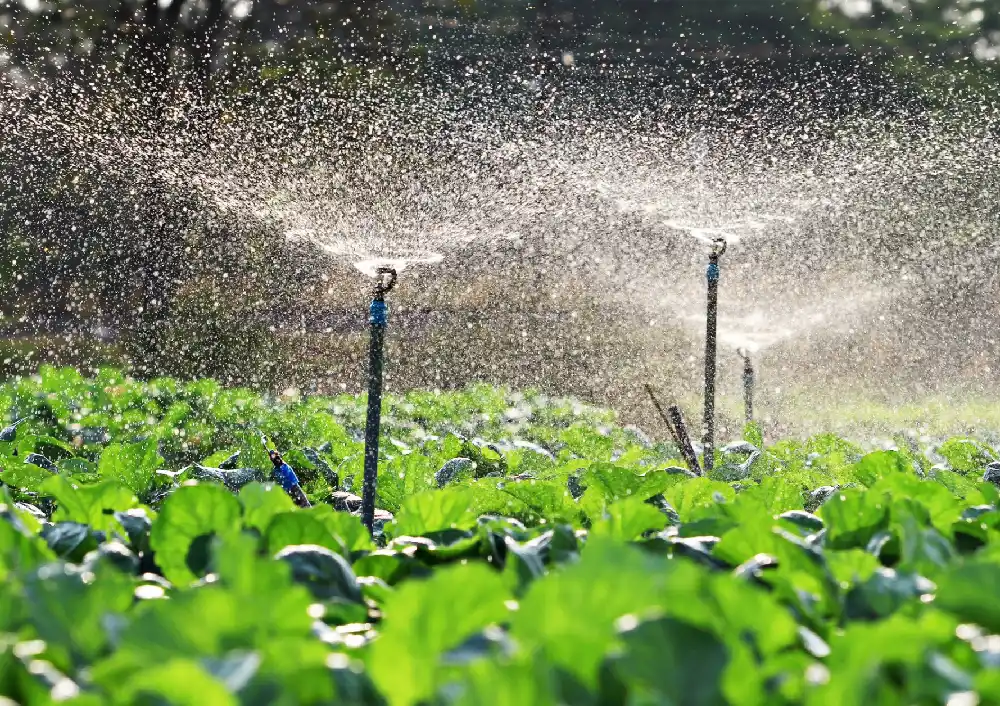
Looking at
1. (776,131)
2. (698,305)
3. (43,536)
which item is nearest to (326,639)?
(43,536)

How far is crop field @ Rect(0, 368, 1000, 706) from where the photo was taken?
34.2 inches

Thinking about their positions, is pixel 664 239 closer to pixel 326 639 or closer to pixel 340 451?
pixel 340 451

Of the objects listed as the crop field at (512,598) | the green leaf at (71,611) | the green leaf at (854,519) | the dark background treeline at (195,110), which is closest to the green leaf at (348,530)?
the crop field at (512,598)

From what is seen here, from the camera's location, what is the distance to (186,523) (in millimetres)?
1565

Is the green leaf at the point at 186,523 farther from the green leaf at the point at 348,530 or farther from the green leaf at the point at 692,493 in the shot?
the green leaf at the point at 692,493

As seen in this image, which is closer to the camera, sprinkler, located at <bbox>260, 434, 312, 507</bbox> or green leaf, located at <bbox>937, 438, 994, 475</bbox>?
sprinkler, located at <bbox>260, 434, 312, 507</bbox>

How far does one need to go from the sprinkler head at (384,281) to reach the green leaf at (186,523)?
5.51 feet

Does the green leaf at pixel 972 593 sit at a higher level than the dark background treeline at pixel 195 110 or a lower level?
lower

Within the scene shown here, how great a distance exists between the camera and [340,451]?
4.44 meters

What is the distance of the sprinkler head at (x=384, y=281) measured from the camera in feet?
10.7

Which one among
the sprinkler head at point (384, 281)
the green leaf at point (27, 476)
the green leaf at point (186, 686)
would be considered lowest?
the green leaf at point (27, 476)

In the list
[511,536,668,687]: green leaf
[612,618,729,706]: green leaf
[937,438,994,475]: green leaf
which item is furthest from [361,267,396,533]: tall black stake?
[937,438,994,475]: green leaf

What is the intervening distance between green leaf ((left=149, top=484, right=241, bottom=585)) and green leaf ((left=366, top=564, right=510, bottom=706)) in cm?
69

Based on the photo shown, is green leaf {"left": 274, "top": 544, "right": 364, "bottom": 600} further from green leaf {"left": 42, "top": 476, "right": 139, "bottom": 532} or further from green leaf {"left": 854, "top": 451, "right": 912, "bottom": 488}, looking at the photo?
green leaf {"left": 854, "top": 451, "right": 912, "bottom": 488}
